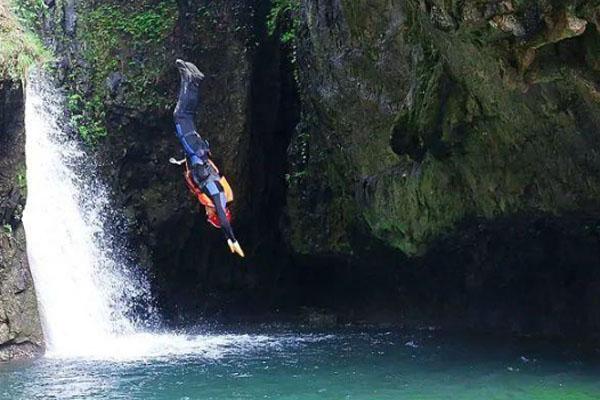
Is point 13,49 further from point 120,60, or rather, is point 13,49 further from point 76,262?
point 76,262

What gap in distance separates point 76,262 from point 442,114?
23.5 feet

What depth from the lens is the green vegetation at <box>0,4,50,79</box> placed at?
1249 centimetres

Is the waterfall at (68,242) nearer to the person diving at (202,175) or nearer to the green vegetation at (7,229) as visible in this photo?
the green vegetation at (7,229)

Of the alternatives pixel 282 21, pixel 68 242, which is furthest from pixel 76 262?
pixel 282 21

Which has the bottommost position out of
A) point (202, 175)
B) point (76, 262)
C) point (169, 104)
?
point (76, 262)

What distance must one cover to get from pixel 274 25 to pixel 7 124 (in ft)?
18.6

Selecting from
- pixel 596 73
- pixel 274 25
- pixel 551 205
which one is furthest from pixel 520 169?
pixel 274 25

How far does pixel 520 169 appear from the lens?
1165 centimetres

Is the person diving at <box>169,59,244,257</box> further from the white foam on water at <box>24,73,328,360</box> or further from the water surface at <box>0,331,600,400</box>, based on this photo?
the white foam on water at <box>24,73,328,360</box>

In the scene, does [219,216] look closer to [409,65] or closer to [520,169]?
[409,65]

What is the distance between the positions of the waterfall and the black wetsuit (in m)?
3.23

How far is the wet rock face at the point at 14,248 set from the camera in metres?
12.3

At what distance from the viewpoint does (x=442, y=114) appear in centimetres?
1138

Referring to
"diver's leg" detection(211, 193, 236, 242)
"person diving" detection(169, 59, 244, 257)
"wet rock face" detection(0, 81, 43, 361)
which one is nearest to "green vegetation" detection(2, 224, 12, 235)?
"wet rock face" detection(0, 81, 43, 361)
